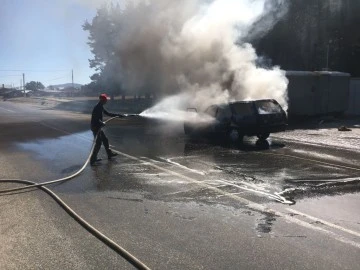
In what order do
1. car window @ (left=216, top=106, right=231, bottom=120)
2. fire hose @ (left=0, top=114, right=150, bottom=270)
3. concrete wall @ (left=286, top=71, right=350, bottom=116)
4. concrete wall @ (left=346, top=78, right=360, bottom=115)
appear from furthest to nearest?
concrete wall @ (left=346, top=78, right=360, bottom=115)
concrete wall @ (left=286, top=71, right=350, bottom=116)
car window @ (left=216, top=106, right=231, bottom=120)
fire hose @ (left=0, top=114, right=150, bottom=270)

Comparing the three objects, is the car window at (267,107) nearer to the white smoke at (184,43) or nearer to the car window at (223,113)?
the car window at (223,113)

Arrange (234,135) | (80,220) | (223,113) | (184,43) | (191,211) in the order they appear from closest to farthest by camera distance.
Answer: (80,220), (191,211), (234,135), (223,113), (184,43)

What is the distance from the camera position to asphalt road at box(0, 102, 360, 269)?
455 centimetres

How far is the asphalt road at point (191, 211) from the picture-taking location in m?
4.55

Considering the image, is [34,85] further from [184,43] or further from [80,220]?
[80,220]

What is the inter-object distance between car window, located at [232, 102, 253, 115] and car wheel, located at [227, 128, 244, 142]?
61 cm

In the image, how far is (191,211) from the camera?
6.28m

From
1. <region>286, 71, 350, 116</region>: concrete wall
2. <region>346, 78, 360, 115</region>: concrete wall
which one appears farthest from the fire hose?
<region>346, 78, 360, 115</region>: concrete wall

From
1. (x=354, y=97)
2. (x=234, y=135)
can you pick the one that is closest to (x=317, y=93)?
(x=354, y=97)

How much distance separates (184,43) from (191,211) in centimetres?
1607

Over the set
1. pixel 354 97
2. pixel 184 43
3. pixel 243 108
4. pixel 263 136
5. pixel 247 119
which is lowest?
pixel 263 136

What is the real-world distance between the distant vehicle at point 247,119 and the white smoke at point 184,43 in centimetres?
467

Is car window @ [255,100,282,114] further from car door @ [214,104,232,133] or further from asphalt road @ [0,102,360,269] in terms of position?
asphalt road @ [0,102,360,269]

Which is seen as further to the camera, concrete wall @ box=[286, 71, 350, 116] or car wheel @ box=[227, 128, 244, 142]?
concrete wall @ box=[286, 71, 350, 116]
